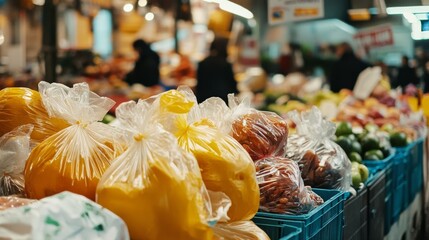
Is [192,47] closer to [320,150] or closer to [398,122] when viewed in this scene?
[398,122]

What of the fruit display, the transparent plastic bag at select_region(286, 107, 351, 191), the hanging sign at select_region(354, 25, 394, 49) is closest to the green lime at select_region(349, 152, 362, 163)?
the fruit display

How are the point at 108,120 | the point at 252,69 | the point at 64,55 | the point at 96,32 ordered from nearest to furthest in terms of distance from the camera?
the point at 108,120 → the point at 64,55 → the point at 252,69 → the point at 96,32

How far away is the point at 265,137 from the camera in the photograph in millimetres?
2777

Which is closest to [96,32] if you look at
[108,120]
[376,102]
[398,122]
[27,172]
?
[376,102]

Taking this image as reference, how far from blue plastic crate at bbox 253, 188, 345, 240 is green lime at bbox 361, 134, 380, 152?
6.28ft

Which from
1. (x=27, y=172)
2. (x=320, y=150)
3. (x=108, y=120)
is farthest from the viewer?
(x=108, y=120)

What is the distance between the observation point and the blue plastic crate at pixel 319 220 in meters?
2.27

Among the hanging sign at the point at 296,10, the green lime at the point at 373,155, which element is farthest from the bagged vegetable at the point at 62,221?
the hanging sign at the point at 296,10

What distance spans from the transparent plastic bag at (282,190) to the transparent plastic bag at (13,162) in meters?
0.87

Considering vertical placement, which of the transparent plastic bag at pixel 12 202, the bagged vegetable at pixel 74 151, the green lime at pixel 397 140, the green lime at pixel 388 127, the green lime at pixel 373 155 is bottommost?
the green lime at pixel 397 140

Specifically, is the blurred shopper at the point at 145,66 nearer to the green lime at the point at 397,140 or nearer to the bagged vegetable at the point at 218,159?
the green lime at the point at 397,140

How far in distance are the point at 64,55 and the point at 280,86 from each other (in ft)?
14.7

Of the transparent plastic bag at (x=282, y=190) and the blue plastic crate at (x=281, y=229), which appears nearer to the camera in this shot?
the blue plastic crate at (x=281, y=229)

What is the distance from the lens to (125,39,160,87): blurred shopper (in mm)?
10336
